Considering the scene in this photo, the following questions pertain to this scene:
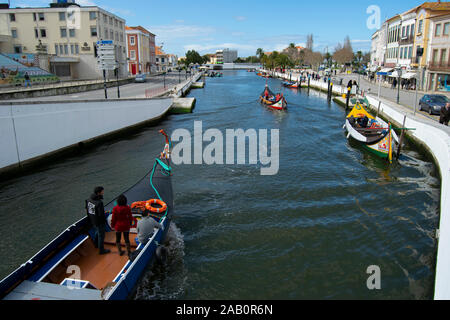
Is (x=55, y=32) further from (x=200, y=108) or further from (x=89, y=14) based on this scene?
(x=200, y=108)

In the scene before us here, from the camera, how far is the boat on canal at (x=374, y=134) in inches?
714

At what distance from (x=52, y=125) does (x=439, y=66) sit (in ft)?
116

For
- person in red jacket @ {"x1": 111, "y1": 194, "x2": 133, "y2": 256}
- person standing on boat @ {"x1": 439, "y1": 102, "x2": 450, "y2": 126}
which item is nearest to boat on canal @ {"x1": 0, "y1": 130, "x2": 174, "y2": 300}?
person in red jacket @ {"x1": 111, "y1": 194, "x2": 133, "y2": 256}

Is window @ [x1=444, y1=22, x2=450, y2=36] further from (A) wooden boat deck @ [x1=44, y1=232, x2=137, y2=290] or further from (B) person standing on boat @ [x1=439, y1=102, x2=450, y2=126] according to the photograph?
(A) wooden boat deck @ [x1=44, y1=232, x2=137, y2=290]

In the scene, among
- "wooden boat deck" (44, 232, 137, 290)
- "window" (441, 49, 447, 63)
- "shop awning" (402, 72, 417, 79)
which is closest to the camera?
"wooden boat deck" (44, 232, 137, 290)

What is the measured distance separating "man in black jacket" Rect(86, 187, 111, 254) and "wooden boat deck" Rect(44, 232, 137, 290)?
256mm

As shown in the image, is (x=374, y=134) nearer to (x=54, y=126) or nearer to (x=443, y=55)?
(x=54, y=126)

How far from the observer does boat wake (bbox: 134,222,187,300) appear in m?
7.99

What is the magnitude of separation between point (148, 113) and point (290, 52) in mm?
118206

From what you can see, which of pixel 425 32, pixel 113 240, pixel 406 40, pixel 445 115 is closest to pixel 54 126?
pixel 113 240

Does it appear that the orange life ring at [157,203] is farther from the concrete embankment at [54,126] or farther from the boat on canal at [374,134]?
the boat on canal at [374,134]

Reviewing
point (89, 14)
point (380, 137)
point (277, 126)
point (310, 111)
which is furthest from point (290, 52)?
point (380, 137)

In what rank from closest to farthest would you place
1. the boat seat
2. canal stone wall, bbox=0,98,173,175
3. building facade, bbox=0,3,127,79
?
1. the boat seat
2. canal stone wall, bbox=0,98,173,175
3. building facade, bbox=0,3,127,79

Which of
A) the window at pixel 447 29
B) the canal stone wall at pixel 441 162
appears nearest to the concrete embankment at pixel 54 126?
the canal stone wall at pixel 441 162
